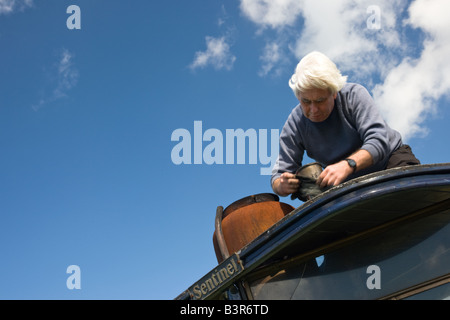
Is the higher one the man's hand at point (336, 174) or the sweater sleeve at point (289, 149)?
the sweater sleeve at point (289, 149)

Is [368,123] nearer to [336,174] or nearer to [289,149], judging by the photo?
[336,174]

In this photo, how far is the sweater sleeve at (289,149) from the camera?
4.64 meters

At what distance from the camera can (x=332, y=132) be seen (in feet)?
14.5

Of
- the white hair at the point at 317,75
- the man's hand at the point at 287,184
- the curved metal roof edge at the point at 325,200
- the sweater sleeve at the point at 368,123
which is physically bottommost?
the curved metal roof edge at the point at 325,200

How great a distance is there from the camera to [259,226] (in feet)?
14.5

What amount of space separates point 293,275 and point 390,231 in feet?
2.63


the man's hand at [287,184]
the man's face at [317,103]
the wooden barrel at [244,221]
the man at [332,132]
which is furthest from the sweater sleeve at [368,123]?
the wooden barrel at [244,221]

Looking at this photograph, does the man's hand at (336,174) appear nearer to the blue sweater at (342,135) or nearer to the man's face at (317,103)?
the blue sweater at (342,135)

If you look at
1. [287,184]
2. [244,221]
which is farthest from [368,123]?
[244,221]

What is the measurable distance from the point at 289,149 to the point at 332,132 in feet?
1.56

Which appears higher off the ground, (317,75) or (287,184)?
(317,75)

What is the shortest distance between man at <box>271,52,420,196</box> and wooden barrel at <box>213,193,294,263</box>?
16 cm
